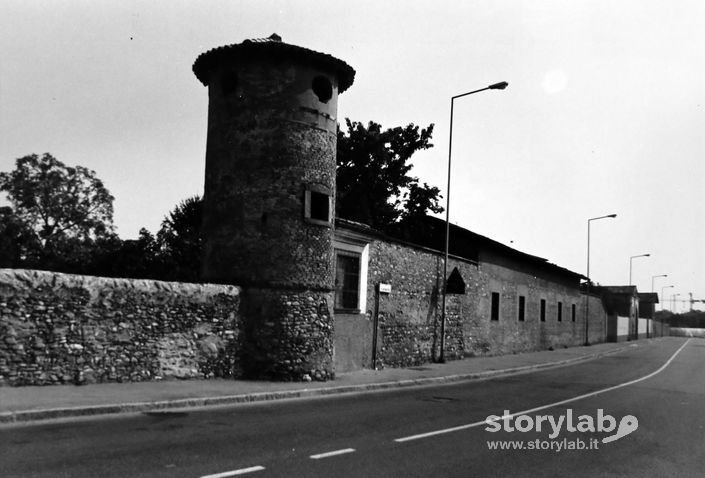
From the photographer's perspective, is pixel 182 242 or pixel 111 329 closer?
pixel 111 329

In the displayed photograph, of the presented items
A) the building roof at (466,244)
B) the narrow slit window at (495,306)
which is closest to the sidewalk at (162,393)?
the building roof at (466,244)

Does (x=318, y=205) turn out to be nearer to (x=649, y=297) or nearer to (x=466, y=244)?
(x=466, y=244)

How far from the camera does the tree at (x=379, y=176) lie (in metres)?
43.3

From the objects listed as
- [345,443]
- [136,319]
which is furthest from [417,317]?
[345,443]

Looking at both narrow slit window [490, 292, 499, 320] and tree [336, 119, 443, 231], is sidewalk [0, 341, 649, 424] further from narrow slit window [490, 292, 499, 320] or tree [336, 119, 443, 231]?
tree [336, 119, 443, 231]

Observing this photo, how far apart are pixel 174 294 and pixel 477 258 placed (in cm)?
1796

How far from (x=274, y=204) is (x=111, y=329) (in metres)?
5.01

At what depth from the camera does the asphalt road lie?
22.1 ft

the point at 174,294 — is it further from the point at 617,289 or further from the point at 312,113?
the point at 617,289

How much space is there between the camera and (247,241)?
609 inches

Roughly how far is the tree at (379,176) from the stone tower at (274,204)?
26.4 metres

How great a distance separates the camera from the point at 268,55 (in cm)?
1575

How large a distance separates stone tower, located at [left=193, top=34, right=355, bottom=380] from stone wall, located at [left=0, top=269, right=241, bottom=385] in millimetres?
926

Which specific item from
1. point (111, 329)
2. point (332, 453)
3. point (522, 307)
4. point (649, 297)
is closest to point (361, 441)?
point (332, 453)
